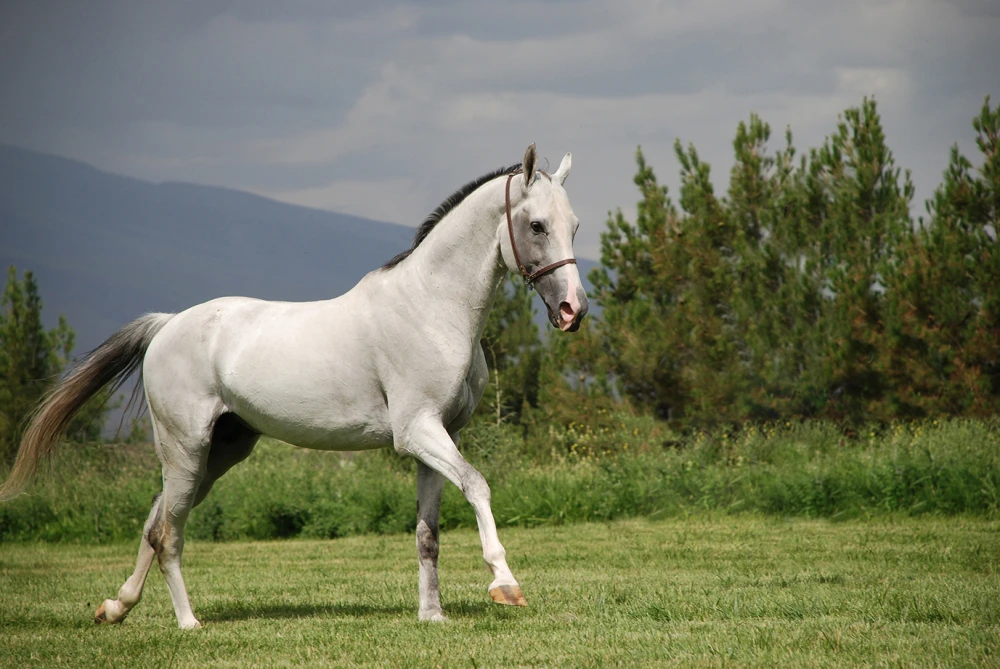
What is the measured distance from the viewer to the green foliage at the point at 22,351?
1812 centimetres

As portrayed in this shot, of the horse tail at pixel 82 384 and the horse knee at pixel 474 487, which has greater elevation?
the horse tail at pixel 82 384

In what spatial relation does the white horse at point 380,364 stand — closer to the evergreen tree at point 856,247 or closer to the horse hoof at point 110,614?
the horse hoof at point 110,614

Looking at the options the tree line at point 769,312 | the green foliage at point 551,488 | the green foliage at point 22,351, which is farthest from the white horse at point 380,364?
the green foliage at point 22,351

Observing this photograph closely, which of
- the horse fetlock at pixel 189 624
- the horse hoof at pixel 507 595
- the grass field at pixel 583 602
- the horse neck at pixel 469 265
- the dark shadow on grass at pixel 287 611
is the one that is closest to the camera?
the grass field at pixel 583 602

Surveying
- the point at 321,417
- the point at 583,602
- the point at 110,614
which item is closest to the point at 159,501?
the point at 110,614

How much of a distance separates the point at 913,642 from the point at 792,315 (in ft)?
45.8

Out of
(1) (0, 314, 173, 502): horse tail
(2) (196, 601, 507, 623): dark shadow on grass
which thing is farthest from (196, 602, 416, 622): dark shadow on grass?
(1) (0, 314, 173, 502): horse tail

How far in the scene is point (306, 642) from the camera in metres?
5.22

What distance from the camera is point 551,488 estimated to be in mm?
12328

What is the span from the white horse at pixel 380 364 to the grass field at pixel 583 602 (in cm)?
46

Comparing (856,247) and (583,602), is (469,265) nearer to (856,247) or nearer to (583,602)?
(583,602)

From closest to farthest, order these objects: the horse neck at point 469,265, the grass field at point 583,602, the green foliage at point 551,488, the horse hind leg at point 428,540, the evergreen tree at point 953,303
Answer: the grass field at point 583,602
the horse neck at point 469,265
the horse hind leg at point 428,540
the green foliage at point 551,488
the evergreen tree at point 953,303

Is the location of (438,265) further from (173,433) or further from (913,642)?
(913,642)

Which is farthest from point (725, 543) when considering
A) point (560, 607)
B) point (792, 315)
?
point (792, 315)
